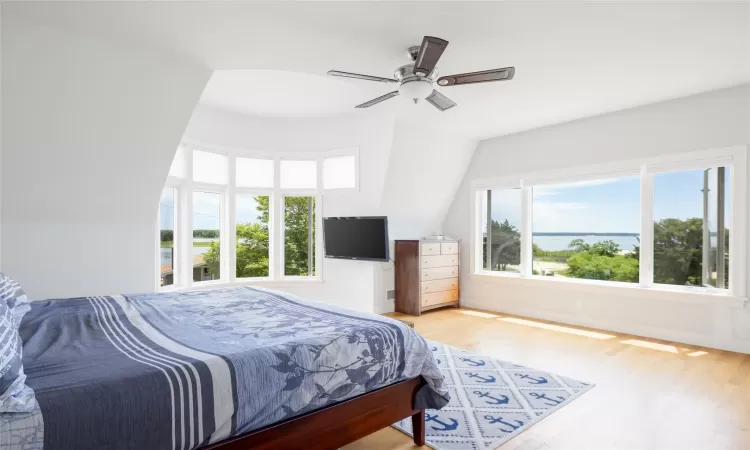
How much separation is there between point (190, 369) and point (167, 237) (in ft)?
12.5

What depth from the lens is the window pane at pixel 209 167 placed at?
194 inches

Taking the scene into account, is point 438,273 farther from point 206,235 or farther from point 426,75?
point 426,75

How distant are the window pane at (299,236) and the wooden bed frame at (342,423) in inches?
151

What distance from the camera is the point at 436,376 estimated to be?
2.15m

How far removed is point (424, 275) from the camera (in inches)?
221

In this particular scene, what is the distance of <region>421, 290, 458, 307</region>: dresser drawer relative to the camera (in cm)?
561

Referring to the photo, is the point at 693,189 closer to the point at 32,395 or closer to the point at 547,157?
the point at 547,157

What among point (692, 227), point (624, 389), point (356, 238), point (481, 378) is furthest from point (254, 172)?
point (692, 227)

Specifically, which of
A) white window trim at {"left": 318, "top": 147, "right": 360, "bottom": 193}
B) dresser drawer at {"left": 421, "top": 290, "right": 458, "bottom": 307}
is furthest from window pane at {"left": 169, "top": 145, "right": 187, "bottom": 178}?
dresser drawer at {"left": 421, "top": 290, "right": 458, "bottom": 307}

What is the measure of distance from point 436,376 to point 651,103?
13.4 feet

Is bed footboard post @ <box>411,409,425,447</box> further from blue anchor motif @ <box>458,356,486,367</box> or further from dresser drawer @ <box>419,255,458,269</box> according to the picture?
dresser drawer @ <box>419,255,458,269</box>

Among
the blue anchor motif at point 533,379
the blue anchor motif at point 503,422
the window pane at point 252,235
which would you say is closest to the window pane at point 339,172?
the window pane at point 252,235

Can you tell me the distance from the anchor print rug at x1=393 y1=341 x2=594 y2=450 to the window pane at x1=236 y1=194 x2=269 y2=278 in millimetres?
3058

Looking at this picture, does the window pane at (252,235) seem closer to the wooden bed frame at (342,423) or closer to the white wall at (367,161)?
the white wall at (367,161)
